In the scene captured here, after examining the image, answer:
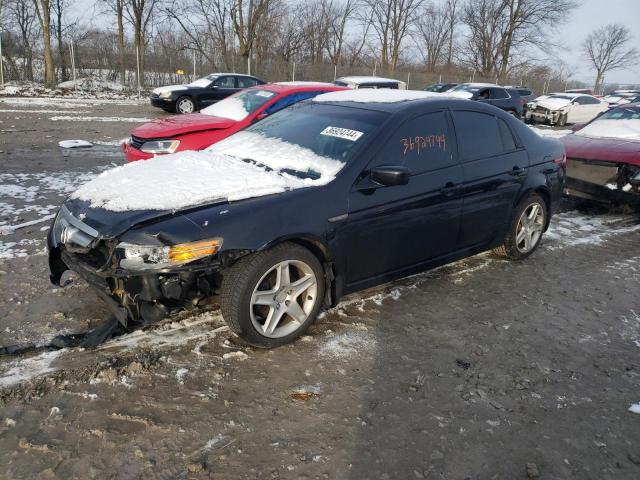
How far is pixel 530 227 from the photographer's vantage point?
196 inches

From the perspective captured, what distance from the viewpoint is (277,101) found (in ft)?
24.4

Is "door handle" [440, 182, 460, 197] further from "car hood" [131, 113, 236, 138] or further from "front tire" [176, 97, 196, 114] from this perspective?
"front tire" [176, 97, 196, 114]

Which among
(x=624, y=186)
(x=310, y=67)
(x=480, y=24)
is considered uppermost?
(x=480, y=24)

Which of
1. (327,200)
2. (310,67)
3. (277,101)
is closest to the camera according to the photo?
(327,200)

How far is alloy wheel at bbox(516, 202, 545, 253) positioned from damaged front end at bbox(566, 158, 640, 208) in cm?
225

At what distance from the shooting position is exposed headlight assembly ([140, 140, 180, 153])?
6461mm

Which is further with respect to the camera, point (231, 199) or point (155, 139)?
point (155, 139)

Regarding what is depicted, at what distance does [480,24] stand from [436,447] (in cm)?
5231

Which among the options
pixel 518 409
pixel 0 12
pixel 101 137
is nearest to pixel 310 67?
pixel 0 12

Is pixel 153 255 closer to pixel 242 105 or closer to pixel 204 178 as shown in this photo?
pixel 204 178

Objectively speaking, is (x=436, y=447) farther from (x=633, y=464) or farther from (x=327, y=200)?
(x=327, y=200)

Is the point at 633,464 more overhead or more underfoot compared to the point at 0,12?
more underfoot

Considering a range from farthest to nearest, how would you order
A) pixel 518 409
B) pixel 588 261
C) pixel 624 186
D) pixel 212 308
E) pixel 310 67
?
pixel 310 67
pixel 624 186
pixel 588 261
pixel 212 308
pixel 518 409

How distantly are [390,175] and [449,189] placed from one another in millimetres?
837
